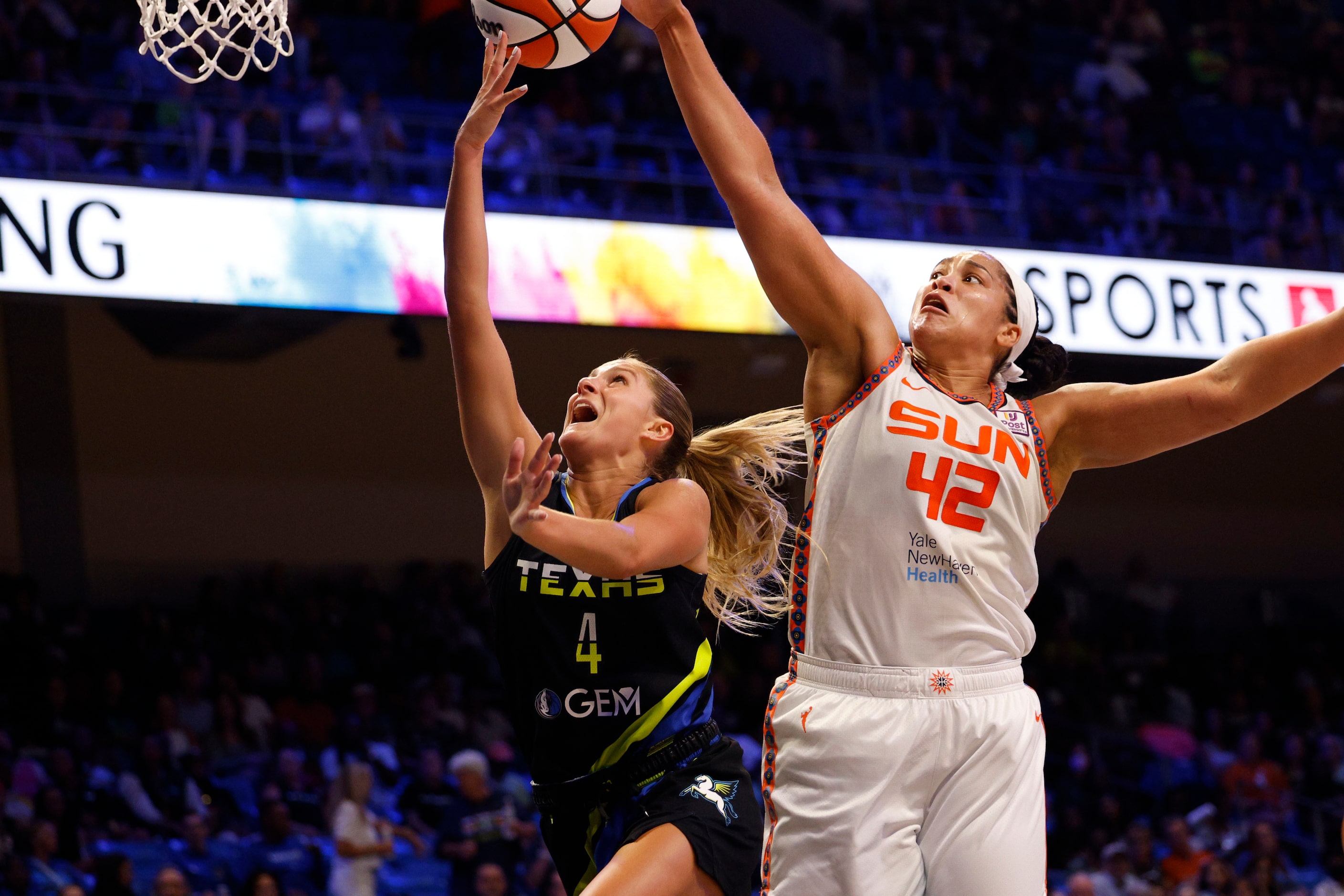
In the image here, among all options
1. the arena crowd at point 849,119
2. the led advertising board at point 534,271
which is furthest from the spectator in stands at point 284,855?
the arena crowd at point 849,119

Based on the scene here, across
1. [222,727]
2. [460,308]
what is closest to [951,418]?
[460,308]

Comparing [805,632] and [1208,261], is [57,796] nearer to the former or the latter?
[805,632]

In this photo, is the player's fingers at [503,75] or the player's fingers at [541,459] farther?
the player's fingers at [503,75]

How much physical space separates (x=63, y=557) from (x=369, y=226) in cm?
534

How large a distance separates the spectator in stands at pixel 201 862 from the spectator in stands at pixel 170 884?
282 mm

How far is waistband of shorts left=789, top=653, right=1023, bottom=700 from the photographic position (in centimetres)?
303

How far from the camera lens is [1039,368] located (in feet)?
11.4

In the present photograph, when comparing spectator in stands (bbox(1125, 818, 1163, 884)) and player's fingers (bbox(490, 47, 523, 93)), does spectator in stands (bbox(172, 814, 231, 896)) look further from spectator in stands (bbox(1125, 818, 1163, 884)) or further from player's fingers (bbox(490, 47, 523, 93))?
spectator in stands (bbox(1125, 818, 1163, 884))

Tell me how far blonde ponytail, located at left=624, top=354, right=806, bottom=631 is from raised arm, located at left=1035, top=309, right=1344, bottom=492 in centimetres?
68

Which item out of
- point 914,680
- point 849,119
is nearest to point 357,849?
point 914,680

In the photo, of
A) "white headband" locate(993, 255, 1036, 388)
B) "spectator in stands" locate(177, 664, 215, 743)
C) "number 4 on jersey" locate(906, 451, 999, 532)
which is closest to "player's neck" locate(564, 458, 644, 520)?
"number 4 on jersey" locate(906, 451, 999, 532)

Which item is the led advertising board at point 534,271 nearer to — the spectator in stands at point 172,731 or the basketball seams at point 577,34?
the spectator in stands at point 172,731

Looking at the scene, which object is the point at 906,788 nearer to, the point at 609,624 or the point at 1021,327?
the point at 609,624

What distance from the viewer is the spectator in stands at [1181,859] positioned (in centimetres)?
1067
